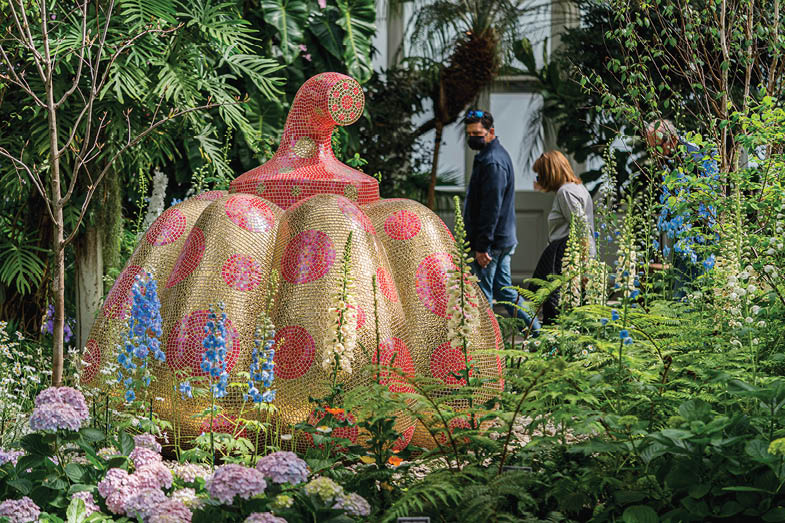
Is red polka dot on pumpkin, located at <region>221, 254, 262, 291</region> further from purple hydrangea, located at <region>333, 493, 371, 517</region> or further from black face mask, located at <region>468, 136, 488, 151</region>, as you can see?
black face mask, located at <region>468, 136, 488, 151</region>

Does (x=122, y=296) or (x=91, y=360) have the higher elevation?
(x=122, y=296)

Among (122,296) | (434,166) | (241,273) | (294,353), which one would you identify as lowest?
(294,353)

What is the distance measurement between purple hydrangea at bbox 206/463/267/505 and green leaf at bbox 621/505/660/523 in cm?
87

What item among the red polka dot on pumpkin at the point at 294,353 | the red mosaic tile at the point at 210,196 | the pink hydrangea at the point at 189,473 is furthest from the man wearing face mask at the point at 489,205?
the pink hydrangea at the point at 189,473

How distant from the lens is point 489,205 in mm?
5691

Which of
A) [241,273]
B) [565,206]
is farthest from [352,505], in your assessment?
[565,206]

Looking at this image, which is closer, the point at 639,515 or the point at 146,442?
the point at 639,515

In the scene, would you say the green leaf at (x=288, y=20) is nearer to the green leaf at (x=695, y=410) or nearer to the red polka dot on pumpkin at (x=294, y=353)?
the red polka dot on pumpkin at (x=294, y=353)

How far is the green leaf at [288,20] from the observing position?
761cm

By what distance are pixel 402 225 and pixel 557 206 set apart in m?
2.38

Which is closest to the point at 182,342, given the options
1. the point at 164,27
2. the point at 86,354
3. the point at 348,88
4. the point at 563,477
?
the point at 86,354

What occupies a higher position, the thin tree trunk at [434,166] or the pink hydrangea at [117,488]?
the thin tree trunk at [434,166]

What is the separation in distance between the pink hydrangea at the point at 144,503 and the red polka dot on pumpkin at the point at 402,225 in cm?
168

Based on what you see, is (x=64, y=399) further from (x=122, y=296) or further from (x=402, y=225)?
(x=402, y=225)
